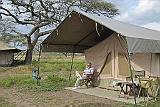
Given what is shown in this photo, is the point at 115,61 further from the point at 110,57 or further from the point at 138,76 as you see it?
the point at 138,76

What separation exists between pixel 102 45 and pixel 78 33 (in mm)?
994

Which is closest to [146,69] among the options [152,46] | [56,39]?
[152,46]

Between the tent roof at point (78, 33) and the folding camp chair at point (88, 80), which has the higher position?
the tent roof at point (78, 33)

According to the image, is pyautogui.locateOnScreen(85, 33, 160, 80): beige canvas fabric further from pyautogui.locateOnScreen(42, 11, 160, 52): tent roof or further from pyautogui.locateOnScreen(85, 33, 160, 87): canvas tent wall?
pyautogui.locateOnScreen(42, 11, 160, 52): tent roof

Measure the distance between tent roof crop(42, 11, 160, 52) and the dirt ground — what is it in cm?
192

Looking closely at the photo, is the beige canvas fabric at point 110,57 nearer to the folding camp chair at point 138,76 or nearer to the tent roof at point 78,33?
the tent roof at point 78,33

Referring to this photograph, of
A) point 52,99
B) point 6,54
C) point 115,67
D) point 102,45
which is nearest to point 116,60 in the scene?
point 115,67

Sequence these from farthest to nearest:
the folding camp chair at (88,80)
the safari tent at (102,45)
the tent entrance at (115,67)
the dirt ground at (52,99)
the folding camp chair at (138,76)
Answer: the folding camp chair at (88,80) → the tent entrance at (115,67) → the safari tent at (102,45) → the folding camp chair at (138,76) → the dirt ground at (52,99)

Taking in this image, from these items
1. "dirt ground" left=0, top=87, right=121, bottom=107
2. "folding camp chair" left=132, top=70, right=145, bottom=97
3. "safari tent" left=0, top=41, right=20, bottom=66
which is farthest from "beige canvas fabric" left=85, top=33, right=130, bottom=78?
"safari tent" left=0, top=41, right=20, bottom=66

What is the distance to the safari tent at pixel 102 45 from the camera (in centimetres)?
700

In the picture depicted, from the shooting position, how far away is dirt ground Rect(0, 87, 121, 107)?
5.82m

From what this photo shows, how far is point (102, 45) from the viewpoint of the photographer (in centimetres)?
841

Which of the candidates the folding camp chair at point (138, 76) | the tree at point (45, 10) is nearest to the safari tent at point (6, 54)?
the tree at point (45, 10)

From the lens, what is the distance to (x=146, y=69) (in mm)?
7062
